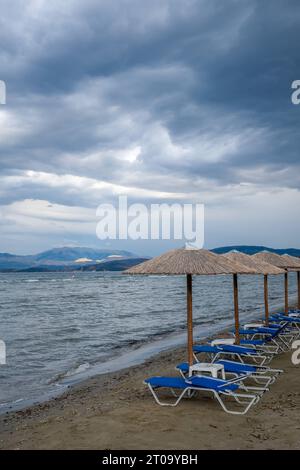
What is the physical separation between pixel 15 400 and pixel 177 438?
578 centimetres

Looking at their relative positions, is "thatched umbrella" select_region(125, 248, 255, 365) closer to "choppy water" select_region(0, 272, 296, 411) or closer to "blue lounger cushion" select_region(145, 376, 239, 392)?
"blue lounger cushion" select_region(145, 376, 239, 392)

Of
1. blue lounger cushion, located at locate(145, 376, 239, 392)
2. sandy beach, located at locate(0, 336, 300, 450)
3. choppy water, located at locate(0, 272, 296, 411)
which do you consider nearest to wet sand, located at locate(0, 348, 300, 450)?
sandy beach, located at locate(0, 336, 300, 450)

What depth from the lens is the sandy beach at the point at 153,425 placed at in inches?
210

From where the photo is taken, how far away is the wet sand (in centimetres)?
534

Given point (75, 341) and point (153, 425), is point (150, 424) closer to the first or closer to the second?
point (153, 425)

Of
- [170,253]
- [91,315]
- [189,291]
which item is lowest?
[91,315]

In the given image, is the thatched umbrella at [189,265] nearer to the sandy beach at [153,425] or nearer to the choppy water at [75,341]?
the sandy beach at [153,425]

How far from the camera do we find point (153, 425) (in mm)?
5938

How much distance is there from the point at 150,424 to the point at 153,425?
2.4 inches

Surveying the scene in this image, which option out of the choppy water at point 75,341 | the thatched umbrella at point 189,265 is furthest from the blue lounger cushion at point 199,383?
the choppy water at point 75,341

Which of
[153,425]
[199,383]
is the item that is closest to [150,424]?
[153,425]
